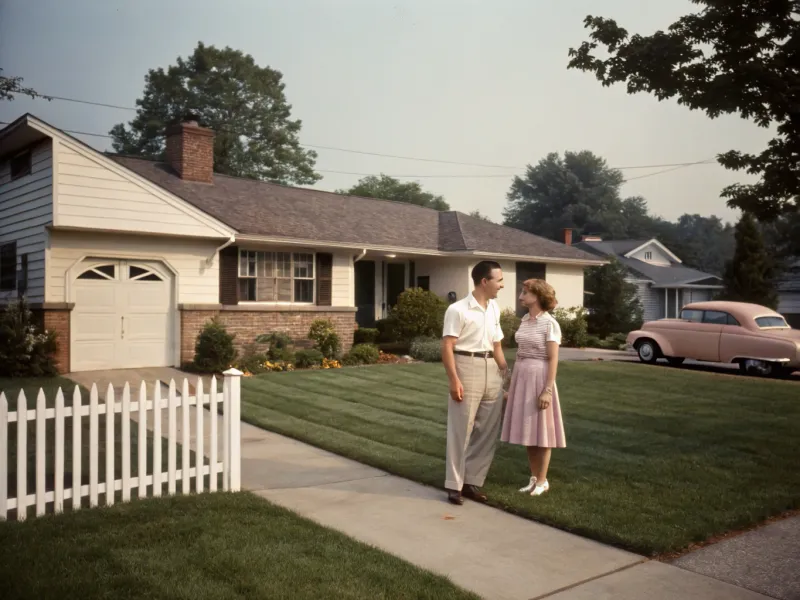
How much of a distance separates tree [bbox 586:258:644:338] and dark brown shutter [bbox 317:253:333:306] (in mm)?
12230

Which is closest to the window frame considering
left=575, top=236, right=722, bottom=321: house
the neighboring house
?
left=575, top=236, right=722, bottom=321: house

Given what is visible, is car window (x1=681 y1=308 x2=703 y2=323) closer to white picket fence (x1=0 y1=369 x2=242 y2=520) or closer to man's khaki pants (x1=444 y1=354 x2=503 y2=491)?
man's khaki pants (x1=444 y1=354 x2=503 y2=491)

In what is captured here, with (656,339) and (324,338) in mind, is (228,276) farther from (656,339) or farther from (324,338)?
(656,339)

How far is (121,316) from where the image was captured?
1460 cm

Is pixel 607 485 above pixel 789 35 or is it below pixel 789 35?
below

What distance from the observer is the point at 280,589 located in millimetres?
3975

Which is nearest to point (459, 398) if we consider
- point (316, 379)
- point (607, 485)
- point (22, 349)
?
point (607, 485)

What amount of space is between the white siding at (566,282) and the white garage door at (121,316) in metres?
13.5

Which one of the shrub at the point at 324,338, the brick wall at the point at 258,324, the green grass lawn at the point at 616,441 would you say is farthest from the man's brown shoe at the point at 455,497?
the shrub at the point at 324,338

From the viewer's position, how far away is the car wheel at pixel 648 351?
17.9 meters

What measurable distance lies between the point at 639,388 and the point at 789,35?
6.15 m

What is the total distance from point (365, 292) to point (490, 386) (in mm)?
16004

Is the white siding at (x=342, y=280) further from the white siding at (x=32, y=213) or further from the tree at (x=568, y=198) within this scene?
the tree at (x=568, y=198)

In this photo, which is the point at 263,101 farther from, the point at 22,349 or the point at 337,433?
the point at 337,433
